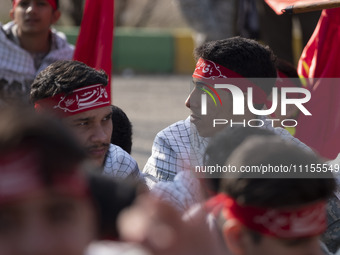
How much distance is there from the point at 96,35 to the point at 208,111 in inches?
65.6

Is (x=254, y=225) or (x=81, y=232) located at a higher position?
(x=81, y=232)

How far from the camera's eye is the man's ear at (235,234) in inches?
68.4

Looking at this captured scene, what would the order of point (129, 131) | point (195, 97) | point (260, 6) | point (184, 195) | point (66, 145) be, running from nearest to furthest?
point (66, 145)
point (184, 195)
point (195, 97)
point (129, 131)
point (260, 6)

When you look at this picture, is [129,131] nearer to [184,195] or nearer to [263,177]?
[184,195]

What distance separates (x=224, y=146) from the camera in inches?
80.3

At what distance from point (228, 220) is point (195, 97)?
137 cm

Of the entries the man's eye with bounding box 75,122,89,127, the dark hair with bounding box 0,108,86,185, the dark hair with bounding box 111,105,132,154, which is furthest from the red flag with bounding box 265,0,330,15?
the dark hair with bounding box 0,108,86,185

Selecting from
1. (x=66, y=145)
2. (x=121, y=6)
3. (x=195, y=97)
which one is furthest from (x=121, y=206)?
(x=121, y=6)

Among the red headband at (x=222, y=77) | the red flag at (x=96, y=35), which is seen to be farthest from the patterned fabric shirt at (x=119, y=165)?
the red flag at (x=96, y=35)

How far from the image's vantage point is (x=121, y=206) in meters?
1.74

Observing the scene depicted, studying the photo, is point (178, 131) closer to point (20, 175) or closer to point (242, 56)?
point (242, 56)

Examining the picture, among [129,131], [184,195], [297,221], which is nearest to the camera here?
[297,221]

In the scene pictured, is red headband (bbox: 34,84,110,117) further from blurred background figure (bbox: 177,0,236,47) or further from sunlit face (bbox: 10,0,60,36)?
blurred background figure (bbox: 177,0,236,47)

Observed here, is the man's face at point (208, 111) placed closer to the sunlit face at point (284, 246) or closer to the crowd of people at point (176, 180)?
the crowd of people at point (176, 180)
